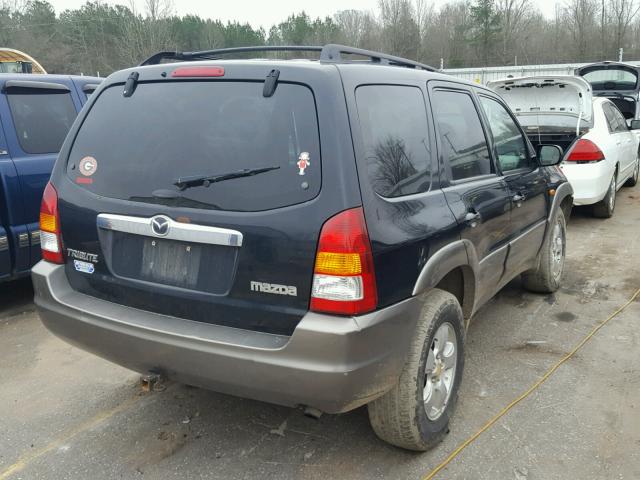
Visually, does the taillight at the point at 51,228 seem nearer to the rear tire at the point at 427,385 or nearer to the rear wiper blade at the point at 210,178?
the rear wiper blade at the point at 210,178

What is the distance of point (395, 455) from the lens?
2.74 metres

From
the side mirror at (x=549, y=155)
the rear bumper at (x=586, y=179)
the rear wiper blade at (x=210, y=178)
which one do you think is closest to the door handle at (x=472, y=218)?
the rear wiper blade at (x=210, y=178)

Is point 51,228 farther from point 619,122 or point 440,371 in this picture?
point 619,122

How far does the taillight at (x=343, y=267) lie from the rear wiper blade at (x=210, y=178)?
1.20 feet

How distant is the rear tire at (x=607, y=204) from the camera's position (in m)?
7.51

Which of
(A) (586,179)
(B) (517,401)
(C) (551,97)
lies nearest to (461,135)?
(B) (517,401)

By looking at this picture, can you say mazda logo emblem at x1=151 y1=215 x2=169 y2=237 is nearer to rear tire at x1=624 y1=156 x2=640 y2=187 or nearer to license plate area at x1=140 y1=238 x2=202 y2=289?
license plate area at x1=140 y1=238 x2=202 y2=289

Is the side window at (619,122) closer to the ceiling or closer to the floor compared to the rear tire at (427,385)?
closer to the ceiling

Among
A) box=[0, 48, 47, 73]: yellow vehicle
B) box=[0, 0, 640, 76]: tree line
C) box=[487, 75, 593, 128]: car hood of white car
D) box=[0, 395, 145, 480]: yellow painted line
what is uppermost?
box=[0, 0, 640, 76]: tree line

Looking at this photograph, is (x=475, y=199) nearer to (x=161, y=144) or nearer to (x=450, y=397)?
(x=450, y=397)

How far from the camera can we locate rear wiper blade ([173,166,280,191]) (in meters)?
2.26

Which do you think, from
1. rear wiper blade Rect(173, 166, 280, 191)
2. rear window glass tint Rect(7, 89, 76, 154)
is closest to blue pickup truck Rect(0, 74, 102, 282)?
rear window glass tint Rect(7, 89, 76, 154)

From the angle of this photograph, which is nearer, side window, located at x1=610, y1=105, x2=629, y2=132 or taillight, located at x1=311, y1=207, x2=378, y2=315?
taillight, located at x1=311, y1=207, x2=378, y2=315

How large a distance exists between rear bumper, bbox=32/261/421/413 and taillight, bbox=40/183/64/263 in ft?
1.16
